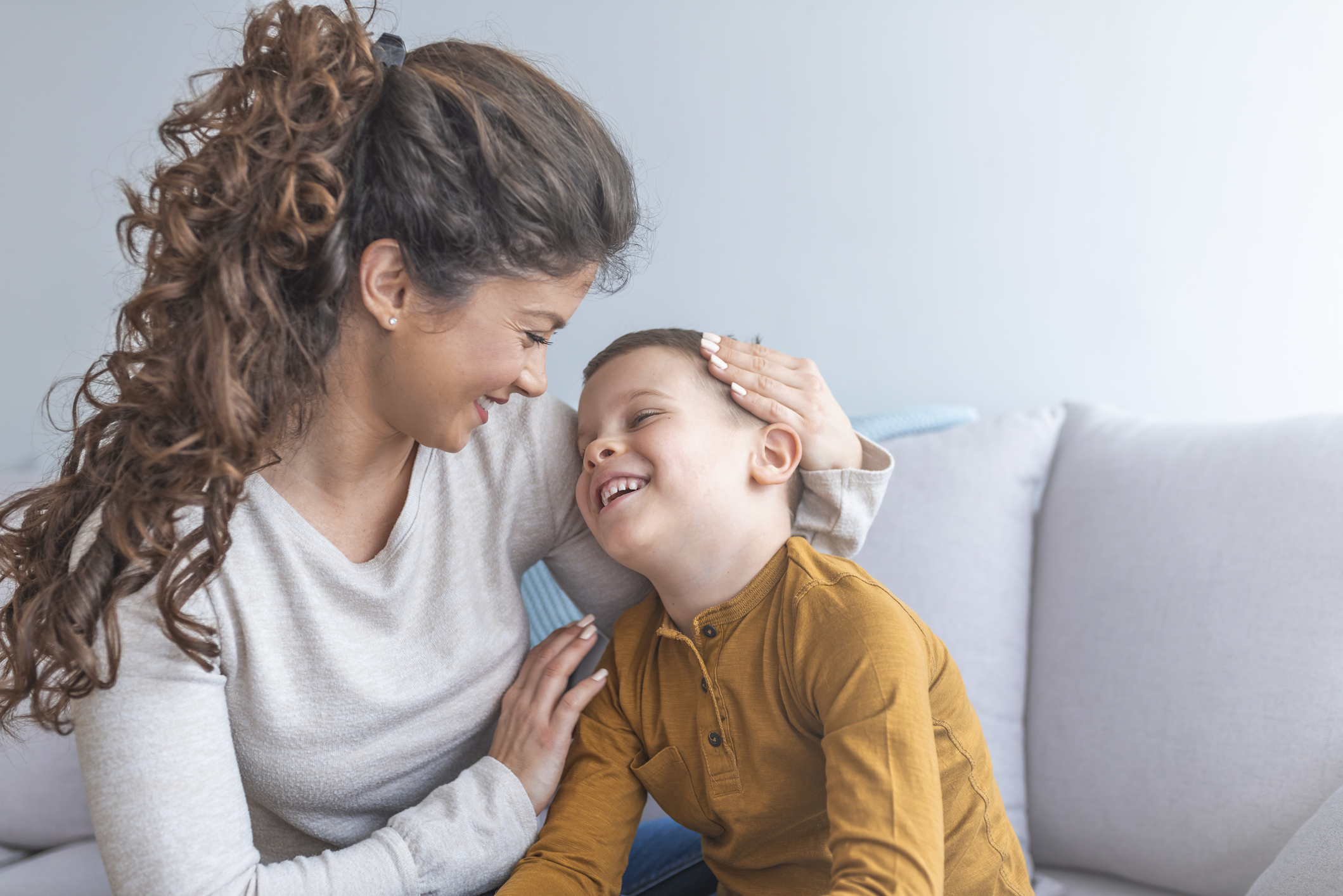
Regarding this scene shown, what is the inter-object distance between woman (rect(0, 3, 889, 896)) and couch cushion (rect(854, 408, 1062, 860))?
0.46m

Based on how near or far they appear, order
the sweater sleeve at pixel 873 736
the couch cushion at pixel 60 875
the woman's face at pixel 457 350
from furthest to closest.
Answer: the couch cushion at pixel 60 875 → the woman's face at pixel 457 350 → the sweater sleeve at pixel 873 736

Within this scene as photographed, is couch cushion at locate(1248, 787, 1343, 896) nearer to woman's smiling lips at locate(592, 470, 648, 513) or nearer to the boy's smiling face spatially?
the boy's smiling face

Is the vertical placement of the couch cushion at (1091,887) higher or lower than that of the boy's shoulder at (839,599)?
lower

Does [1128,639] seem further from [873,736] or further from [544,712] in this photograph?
[544,712]

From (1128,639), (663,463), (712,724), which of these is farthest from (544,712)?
(1128,639)

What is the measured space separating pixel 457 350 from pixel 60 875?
43.9 inches

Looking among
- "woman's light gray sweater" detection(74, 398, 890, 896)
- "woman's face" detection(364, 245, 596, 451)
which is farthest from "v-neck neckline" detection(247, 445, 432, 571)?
"woman's face" detection(364, 245, 596, 451)

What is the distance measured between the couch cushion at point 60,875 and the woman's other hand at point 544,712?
2.42 feet

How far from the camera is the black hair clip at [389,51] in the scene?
907mm

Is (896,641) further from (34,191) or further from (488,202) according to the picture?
(34,191)

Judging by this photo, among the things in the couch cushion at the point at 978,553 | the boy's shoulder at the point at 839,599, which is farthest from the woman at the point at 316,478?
the couch cushion at the point at 978,553

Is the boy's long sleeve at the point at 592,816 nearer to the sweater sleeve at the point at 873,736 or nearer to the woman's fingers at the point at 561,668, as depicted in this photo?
the woman's fingers at the point at 561,668

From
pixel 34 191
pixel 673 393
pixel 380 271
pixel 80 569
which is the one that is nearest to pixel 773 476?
pixel 673 393

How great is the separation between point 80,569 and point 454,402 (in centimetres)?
38
